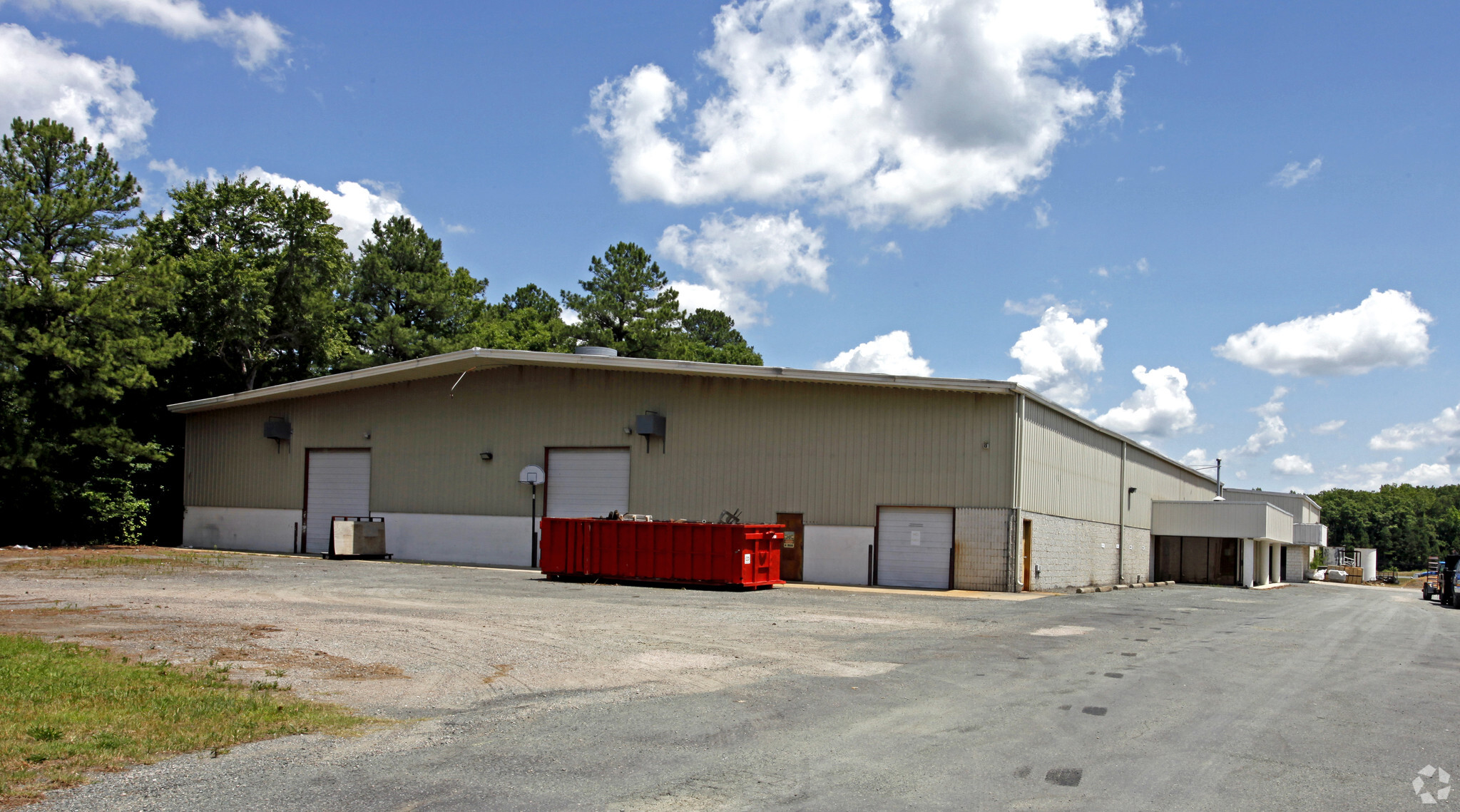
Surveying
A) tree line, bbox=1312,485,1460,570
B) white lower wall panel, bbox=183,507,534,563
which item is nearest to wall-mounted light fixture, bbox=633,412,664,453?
white lower wall panel, bbox=183,507,534,563

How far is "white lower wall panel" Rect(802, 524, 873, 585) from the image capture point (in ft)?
91.5

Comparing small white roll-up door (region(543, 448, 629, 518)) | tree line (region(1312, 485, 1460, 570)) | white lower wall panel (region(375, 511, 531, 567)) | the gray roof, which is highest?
the gray roof

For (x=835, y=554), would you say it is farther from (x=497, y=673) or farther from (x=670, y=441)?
(x=497, y=673)

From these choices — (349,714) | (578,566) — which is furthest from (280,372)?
(349,714)

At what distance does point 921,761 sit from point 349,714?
477 cm

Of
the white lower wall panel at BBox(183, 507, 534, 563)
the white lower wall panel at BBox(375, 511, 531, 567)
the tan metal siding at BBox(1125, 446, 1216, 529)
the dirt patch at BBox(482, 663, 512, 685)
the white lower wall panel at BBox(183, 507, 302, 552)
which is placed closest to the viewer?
the dirt patch at BBox(482, 663, 512, 685)

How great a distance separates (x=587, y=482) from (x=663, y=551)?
794 centimetres

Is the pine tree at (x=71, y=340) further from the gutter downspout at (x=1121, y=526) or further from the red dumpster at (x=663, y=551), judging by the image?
the gutter downspout at (x=1121, y=526)

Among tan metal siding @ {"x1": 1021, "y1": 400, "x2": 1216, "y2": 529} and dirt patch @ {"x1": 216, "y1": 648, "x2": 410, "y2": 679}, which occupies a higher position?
tan metal siding @ {"x1": 1021, "y1": 400, "x2": 1216, "y2": 529}

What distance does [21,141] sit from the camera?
38719mm

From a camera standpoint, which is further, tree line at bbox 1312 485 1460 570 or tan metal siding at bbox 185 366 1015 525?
tree line at bbox 1312 485 1460 570

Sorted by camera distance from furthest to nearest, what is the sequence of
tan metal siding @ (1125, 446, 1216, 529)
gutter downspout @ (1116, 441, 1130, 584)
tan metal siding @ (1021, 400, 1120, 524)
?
tan metal siding @ (1125, 446, 1216, 529), gutter downspout @ (1116, 441, 1130, 584), tan metal siding @ (1021, 400, 1120, 524)

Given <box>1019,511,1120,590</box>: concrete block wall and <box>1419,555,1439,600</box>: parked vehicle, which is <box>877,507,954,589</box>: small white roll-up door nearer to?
<box>1019,511,1120,590</box>: concrete block wall

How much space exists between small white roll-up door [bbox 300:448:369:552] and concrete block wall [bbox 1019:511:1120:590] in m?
22.5
